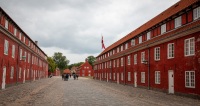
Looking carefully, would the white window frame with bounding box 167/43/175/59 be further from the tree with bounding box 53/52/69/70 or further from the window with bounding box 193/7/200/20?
the tree with bounding box 53/52/69/70

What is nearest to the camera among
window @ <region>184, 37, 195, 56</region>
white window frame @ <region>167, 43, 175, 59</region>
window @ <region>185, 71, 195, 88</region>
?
window @ <region>185, 71, 195, 88</region>

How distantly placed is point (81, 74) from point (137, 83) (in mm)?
81212

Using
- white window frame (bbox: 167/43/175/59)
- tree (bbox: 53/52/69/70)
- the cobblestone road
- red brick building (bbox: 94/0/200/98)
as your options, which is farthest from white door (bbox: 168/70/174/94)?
tree (bbox: 53/52/69/70)

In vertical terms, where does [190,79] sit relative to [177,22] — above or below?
below

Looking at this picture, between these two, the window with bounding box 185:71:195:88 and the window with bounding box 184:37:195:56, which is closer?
the window with bounding box 185:71:195:88

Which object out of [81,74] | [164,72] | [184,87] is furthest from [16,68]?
[81,74]

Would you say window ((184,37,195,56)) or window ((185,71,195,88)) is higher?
window ((184,37,195,56))

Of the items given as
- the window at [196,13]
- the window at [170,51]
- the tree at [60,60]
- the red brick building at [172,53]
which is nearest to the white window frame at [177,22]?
the red brick building at [172,53]

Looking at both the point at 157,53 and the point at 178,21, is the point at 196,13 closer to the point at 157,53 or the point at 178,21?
the point at 178,21

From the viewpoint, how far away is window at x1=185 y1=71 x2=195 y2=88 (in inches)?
663

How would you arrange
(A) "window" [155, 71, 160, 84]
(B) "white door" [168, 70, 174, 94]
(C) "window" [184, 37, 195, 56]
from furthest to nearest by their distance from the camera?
(A) "window" [155, 71, 160, 84], (B) "white door" [168, 70, 174, 94], (C) "window" [184, 37, 195, 56]

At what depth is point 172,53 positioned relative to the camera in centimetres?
2020

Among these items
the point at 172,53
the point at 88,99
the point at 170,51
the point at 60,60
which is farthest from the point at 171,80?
the point at 60,60

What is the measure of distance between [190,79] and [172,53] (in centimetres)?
369
